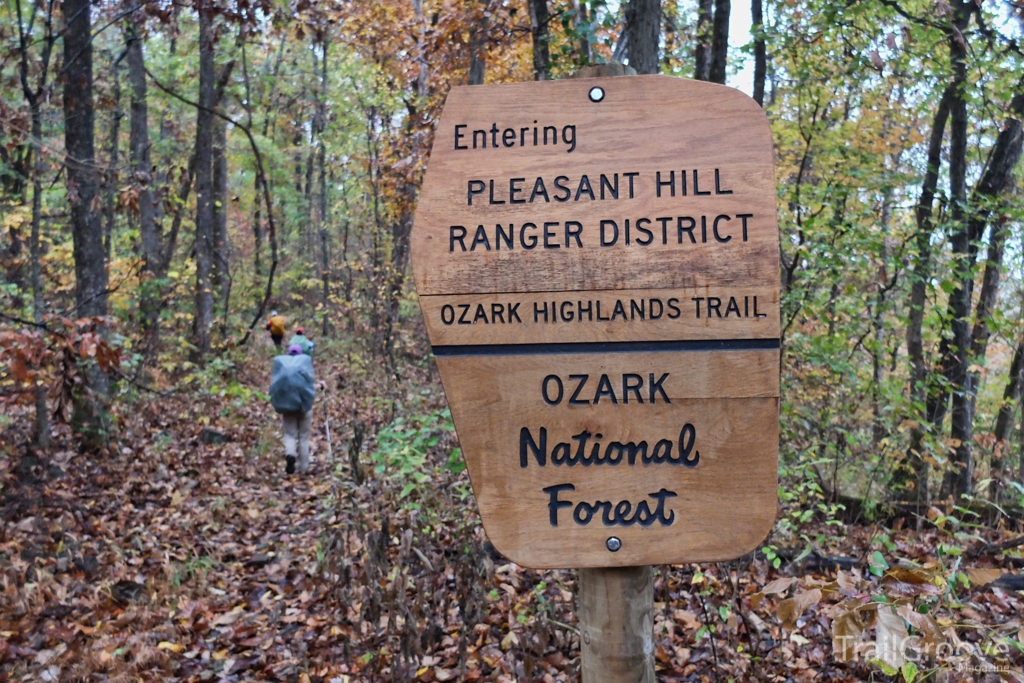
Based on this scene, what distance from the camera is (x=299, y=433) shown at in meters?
8.70

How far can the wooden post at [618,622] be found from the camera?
1891 mm

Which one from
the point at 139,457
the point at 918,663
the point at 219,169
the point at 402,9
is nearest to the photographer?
the point at 918,663

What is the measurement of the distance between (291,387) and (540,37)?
5306 mm

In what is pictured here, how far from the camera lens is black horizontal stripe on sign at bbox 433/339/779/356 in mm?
1742

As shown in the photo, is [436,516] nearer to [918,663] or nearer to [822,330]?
[918,663]

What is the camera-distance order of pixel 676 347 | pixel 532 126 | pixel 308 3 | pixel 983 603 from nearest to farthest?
pixel 676 347, pixel 532 126, pixel 983 603, pixel 308 3

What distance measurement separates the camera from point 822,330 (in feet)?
25.7

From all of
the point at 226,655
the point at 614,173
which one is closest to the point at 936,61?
the point at 614,173

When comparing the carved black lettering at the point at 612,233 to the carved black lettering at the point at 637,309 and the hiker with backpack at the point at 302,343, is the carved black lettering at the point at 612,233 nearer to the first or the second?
the carved black lettering at the point at 637,309

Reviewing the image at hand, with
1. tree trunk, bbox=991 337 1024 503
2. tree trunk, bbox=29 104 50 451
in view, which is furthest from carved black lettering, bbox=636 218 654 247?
tree trunk, bbox=29 104 50 451

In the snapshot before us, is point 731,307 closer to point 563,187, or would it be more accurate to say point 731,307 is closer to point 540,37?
point 563,187

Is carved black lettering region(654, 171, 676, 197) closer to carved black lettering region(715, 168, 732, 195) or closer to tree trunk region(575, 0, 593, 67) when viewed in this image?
carved black lettering region(715, 168, 732, 195)

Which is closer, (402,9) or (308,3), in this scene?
(308,3)

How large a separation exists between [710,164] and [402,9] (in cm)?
1245
